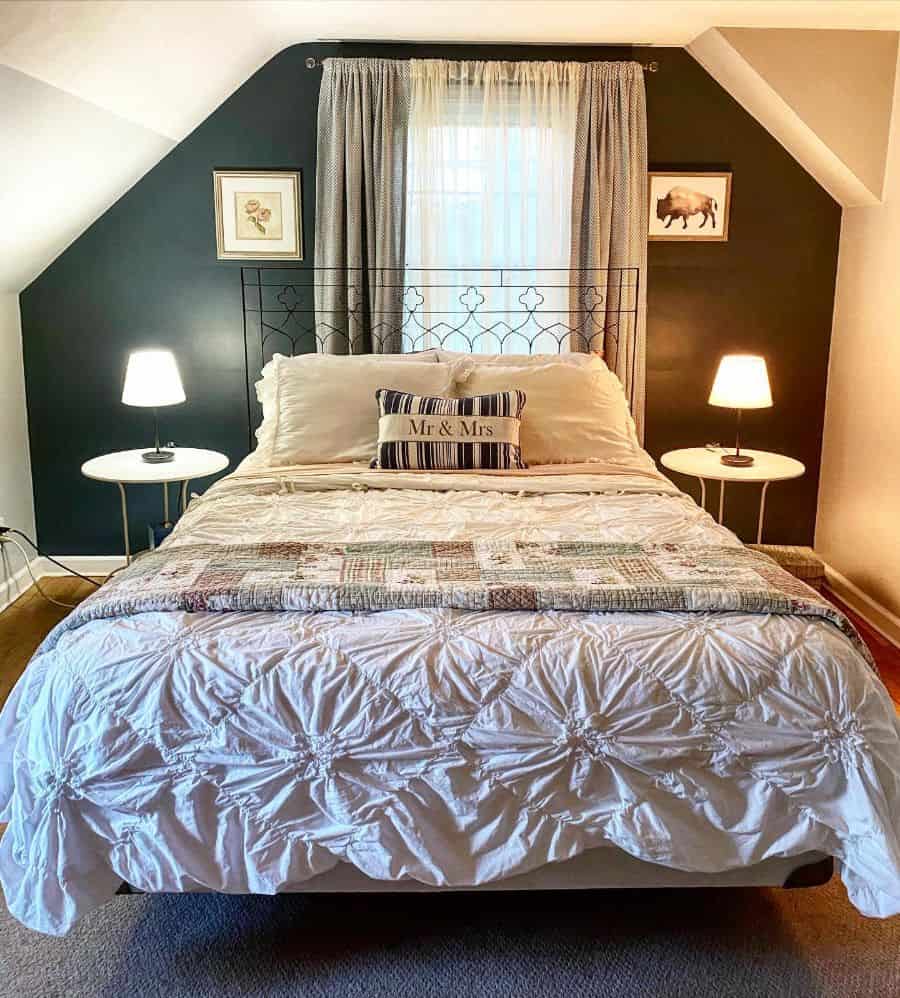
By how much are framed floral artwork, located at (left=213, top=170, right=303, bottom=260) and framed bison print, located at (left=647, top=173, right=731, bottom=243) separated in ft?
4.81

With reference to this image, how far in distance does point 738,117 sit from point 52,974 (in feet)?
12.4

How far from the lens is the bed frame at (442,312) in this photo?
4.02 metres

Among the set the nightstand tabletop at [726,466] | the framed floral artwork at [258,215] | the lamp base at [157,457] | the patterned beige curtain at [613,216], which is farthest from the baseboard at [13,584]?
the nightstand tabletop at [726,466]

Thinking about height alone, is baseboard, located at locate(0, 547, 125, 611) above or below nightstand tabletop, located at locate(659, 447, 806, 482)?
below

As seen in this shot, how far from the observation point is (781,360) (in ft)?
13.9

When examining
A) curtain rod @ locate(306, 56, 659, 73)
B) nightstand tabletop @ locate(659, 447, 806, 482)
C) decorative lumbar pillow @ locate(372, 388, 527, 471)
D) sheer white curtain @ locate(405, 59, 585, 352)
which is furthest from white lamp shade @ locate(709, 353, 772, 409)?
curtain rod @ locate(306, 56, 659, 73)

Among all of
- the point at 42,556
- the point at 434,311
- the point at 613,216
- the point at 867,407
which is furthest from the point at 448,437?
the point at 42,556

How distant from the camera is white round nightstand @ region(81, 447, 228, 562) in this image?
361cm

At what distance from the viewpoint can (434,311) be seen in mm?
4074

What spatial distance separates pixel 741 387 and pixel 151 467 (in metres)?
2.30

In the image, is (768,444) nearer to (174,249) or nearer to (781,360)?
(781,360)

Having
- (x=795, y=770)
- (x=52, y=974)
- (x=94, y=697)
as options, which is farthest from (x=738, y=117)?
(x=52, y=974)

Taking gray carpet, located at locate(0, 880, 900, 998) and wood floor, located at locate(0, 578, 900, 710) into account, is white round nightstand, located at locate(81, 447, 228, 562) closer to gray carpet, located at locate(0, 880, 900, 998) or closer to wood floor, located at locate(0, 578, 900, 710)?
wood floor, located at locate(0, 578, 900, 710)

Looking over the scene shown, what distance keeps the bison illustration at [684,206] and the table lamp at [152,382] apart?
2075 mm
